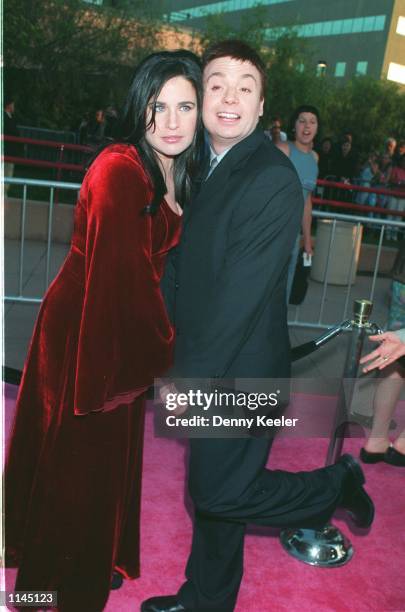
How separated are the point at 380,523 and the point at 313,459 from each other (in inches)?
26.4

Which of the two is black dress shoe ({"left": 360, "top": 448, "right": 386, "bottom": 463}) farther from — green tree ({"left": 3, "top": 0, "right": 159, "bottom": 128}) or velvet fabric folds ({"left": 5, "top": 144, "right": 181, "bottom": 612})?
green tree ({"left": 3, "top": 0, "right": 159, "bottom": 128})

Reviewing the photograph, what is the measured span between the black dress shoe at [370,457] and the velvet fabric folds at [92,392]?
5.95 feet

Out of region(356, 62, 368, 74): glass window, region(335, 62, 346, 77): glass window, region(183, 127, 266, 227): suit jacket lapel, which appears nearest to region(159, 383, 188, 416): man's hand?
region(183, 127, 266, 227): suit jacket lapel

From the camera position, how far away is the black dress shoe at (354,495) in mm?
2559

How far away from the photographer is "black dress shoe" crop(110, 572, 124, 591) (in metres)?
2.57

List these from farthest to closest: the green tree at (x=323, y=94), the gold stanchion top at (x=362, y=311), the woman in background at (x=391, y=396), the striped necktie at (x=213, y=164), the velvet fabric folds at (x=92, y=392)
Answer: the green tree at (x=323, y=94) < the woman in background at (x=391, y=396) < the gold stanchion top at (x=362, y=311) < the striped necktie at (x=213, y=164) < the velvet fabric folds at (x=92, y=392)

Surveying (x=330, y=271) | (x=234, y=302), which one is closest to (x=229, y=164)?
(x=234, y=302)

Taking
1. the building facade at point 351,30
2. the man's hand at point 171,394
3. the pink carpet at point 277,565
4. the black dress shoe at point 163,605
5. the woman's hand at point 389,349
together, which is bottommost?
the pink carpet at point 277,565

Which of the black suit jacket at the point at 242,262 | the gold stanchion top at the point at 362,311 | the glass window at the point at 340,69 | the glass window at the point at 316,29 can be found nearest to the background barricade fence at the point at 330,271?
the gold stanchion top at the point at 362,311

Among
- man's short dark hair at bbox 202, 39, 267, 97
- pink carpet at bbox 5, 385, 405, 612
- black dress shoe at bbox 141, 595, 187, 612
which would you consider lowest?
pink carpet at bbox 5, 385, 405, 612

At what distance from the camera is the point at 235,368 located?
2.11 meters

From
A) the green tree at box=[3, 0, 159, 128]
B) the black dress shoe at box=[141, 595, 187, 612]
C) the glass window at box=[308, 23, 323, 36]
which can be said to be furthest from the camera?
the glass window at box=[308, 23, 323, 36]

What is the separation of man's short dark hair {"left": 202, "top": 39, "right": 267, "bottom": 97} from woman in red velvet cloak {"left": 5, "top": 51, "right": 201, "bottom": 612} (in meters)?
0.09

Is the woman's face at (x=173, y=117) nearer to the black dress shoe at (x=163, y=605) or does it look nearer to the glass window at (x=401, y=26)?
the black dress shoe at (x=163, y=605)
